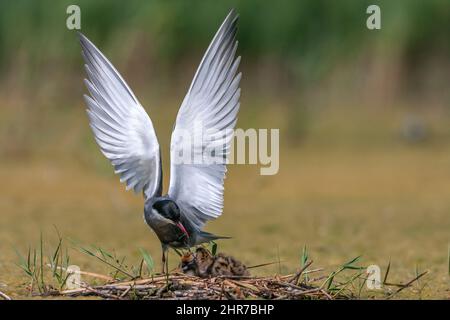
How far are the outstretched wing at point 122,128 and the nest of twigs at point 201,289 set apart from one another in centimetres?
39

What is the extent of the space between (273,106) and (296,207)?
333 centimetres

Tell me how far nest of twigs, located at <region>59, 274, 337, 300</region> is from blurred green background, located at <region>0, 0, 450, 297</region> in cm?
248

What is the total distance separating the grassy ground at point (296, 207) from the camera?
5.77 meters

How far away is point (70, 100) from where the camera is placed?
419 inches

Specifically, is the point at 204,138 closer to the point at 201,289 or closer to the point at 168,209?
the point at 168,209

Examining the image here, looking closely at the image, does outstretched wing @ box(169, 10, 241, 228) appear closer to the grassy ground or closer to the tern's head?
the tern's head

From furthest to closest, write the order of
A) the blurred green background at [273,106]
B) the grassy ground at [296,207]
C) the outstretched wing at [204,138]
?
the blurred green background at [273,106] < the grassy ground at [296,207] < the outstretched wing at [204,138]

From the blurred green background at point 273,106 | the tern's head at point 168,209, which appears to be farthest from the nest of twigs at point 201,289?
the blurred green background at point 273,106

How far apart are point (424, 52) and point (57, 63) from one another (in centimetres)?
377

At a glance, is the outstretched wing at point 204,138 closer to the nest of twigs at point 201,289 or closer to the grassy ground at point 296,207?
the nest of twigs at point 201,289

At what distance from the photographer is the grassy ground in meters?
5.77

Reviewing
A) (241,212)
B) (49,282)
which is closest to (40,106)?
(241,212)

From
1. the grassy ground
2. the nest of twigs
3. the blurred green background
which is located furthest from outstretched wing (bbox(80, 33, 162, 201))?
the blurred green background
